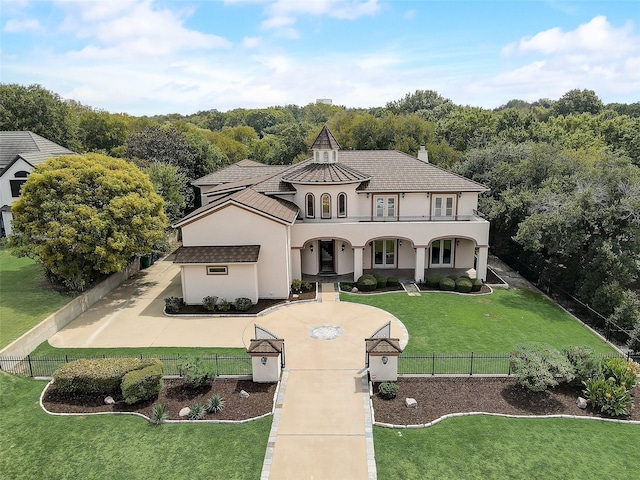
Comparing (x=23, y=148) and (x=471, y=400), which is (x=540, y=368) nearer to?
(x=471, y=400)

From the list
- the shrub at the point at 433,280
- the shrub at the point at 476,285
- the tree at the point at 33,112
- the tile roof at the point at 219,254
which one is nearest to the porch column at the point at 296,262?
the tile roof at the point at 219,254

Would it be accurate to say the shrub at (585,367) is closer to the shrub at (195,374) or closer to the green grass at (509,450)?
the green grass at (509,450)

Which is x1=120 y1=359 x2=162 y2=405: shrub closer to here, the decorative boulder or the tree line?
the decorative boulder

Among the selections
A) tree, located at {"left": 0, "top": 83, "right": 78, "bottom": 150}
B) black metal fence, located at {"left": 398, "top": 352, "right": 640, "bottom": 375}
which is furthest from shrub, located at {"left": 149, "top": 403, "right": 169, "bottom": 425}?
tree, located at {"left": 0, "top": 83, "right": 78, "bottom": 150}

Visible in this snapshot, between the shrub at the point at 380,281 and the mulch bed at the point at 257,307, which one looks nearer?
the mulch bed at the point at 257,307

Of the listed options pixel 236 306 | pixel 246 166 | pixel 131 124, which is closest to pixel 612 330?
pixel 236 306

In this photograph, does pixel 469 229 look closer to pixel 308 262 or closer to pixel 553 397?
pixel 308 262
